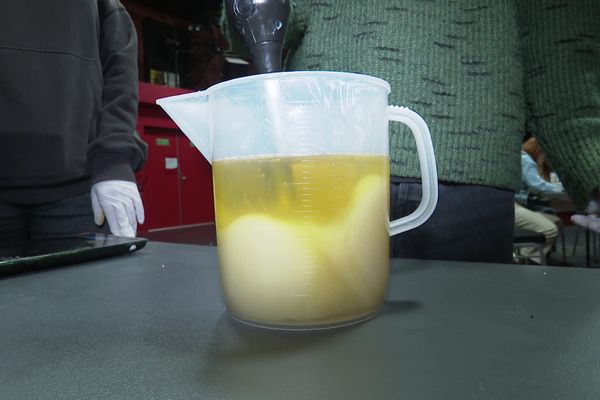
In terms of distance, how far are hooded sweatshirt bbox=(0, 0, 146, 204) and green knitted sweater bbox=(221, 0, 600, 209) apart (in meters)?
0.42

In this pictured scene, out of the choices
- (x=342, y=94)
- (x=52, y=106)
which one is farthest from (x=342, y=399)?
(x=52, y=106)

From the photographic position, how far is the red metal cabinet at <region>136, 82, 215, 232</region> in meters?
3.63

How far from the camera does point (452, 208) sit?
626mm

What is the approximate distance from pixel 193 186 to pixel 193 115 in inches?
158

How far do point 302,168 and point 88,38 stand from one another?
731 millimetres

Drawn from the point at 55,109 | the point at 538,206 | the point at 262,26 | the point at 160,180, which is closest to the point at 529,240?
the point at 538,206

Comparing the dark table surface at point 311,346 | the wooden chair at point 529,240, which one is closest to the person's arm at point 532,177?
the wooden chair at point 529,240

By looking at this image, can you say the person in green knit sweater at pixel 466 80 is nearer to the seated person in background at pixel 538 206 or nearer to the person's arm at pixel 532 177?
the seated person in background at pixel 538 206

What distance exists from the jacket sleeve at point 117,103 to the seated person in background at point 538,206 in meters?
1.94

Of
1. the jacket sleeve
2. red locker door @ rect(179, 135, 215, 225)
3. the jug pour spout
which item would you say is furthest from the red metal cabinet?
the jug pour spout

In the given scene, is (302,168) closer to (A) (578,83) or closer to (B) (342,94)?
(B) (342,94)

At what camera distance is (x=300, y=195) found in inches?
10.6

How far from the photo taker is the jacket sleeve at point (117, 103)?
836mm

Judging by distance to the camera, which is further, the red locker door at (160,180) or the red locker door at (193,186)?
the red locker door at (193,186)
